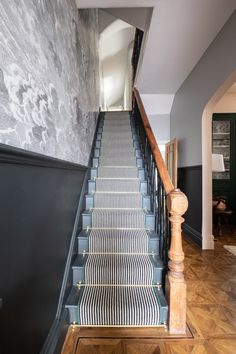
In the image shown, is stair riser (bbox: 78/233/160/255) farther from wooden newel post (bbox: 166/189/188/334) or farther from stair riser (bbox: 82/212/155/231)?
wooden newel post (bbox: 166/189/188/334)

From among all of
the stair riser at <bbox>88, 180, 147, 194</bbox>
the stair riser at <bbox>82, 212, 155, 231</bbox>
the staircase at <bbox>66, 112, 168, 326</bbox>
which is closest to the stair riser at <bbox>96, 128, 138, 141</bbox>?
the staircase at <bbox>66, 112, 168, 326</bbox>

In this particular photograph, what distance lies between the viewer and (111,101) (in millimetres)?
11789

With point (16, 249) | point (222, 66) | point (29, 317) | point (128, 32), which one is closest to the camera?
point (16, 249)

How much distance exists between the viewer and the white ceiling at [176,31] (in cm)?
215

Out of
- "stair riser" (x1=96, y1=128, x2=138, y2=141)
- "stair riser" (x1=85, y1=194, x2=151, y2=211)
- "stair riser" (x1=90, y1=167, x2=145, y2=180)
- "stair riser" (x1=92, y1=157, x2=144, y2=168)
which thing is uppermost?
"stair riser" (x1=96, y1=128, x2=138, y2=141)

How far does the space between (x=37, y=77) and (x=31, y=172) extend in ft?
1.70

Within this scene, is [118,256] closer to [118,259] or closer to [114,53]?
[118,259]

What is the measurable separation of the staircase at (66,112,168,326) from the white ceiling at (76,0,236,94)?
1.64 metres

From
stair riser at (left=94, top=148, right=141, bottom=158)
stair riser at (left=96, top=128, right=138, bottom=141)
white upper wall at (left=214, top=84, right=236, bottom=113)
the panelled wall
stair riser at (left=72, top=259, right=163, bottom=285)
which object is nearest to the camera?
the panelled wall

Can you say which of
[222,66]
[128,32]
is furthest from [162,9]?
[128,32]

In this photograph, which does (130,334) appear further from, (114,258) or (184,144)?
(184,144)

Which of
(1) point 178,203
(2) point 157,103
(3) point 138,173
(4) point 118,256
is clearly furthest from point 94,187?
(2) point 157,103

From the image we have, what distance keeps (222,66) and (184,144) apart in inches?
63.2

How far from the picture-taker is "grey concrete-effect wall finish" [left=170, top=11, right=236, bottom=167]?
2.32 m
